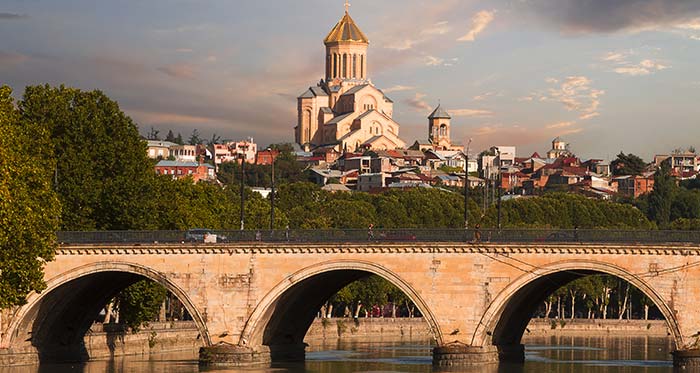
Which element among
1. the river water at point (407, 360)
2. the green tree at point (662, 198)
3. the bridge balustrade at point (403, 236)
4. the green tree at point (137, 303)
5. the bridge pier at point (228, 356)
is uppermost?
the green tree at point (662, 198)

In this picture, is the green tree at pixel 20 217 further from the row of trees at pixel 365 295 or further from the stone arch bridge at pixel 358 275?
the row of trees at pixel 365 295

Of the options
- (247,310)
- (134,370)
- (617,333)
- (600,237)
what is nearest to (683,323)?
(600,237)

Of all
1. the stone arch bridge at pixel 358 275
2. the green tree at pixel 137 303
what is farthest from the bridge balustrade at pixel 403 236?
the green tree at pixel 137 303

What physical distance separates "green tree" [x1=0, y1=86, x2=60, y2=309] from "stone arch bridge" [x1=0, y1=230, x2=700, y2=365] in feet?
6.19

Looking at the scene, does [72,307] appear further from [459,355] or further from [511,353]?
[511,353]

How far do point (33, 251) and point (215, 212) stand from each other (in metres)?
30.8

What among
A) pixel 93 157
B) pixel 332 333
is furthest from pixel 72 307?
pixel 332 333

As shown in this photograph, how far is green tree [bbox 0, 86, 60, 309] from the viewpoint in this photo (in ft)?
202

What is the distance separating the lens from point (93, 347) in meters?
73.8

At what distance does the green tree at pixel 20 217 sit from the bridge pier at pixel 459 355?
57.4 feet

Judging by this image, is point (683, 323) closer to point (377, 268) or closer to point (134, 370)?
point (377, 268)

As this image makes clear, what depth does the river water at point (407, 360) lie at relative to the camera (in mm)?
66375

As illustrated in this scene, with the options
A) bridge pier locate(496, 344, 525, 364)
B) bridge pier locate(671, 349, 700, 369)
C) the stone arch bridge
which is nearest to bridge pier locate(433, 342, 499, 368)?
the stone arch bridge

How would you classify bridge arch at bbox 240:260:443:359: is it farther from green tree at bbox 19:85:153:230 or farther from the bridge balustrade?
green tree at bbox 19:85:153:230
